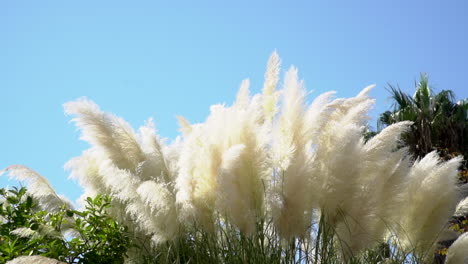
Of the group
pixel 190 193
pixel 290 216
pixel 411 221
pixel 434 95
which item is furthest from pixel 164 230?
pixel 434 95

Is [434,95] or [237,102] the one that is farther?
[434,95]

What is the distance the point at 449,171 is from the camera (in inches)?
167

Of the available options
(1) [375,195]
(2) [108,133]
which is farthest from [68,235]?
(1) [375,195]

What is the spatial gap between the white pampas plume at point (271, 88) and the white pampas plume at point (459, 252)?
1.46 m

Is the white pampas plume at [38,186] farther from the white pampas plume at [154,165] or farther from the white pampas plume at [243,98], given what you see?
the white pampas plume at [243,98]

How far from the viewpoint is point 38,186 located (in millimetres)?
4223

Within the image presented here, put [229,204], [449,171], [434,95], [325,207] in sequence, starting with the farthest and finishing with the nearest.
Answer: [434,95], [449,171], [325,207], [229,204]

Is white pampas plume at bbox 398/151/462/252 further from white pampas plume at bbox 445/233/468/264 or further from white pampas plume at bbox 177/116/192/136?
white pampas plume at bbox 177/116/192/136

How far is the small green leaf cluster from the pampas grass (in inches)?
4.0

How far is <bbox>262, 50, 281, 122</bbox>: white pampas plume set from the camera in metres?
4.02

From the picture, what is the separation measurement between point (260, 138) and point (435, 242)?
1.46 m

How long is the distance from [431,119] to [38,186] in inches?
292

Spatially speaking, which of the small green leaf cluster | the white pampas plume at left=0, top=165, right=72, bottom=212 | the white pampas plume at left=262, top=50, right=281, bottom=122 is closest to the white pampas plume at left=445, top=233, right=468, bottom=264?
the white pampas plume at left=262, top=50, right=281, bottom=122

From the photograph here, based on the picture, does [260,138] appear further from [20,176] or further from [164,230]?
[20,176]
